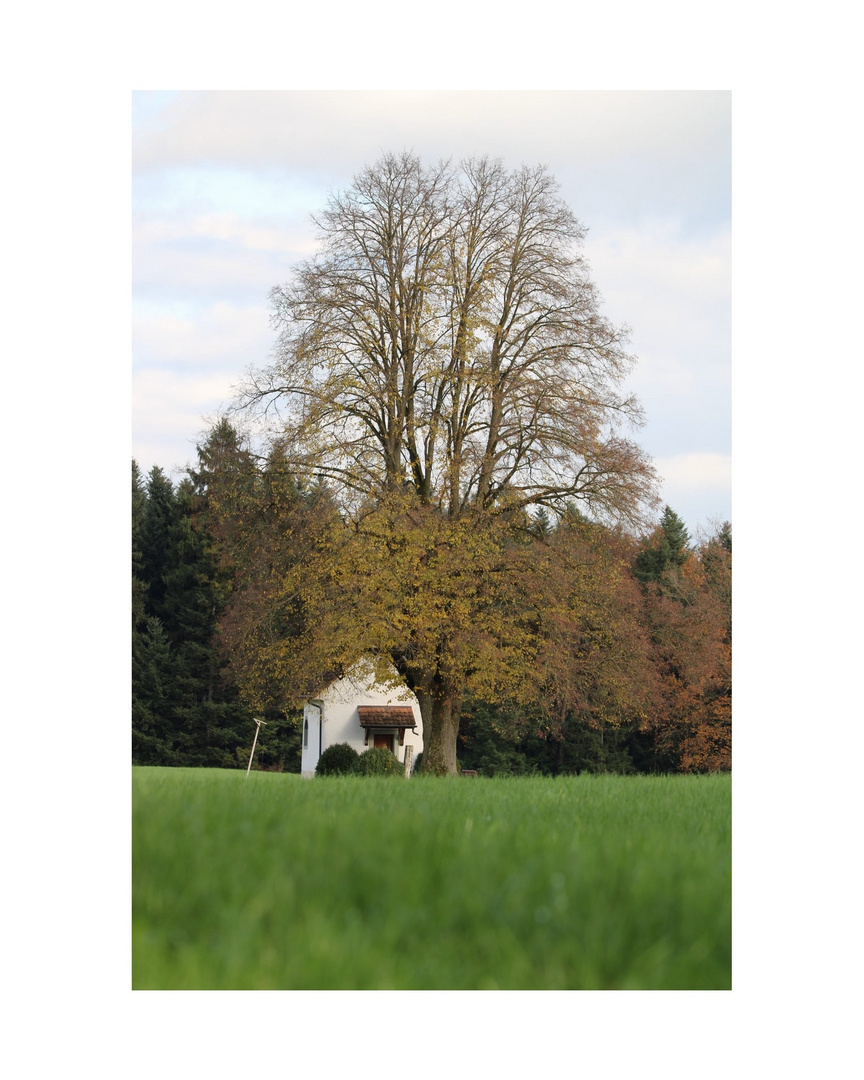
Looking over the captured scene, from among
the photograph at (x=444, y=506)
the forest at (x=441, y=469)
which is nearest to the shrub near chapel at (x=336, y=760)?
the photograph at (x=444, y=506)

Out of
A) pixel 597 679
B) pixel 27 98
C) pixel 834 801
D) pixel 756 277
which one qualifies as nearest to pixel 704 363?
pixel 756 277

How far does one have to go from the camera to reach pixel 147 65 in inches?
224

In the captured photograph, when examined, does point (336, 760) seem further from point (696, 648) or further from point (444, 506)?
point (696, 648)

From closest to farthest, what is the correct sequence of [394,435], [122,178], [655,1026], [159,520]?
[655,1026] < [122,178] < [394,435] < [159,520]

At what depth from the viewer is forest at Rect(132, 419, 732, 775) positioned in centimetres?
1625

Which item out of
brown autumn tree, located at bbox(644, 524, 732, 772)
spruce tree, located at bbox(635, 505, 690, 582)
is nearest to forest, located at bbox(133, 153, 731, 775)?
brown autumn tree, located at bbox(644, 524, 732, 772)

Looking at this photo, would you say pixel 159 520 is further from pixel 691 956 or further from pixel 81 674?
pixel 691 956

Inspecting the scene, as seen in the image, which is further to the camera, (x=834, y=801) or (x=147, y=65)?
(x=147, y=65)

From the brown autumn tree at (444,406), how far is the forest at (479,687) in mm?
662

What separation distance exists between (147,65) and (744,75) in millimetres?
3602

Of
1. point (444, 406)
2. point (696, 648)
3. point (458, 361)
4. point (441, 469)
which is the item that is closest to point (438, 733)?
point (441, 469)

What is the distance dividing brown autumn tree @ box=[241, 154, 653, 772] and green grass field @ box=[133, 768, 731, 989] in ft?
32.7

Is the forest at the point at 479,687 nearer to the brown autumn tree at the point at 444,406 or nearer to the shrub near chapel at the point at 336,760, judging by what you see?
the brown autumn tree at the point at 444,406

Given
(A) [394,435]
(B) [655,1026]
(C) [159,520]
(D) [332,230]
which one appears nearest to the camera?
(B) [655,1026]
